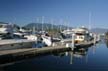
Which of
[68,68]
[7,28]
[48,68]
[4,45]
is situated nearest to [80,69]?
[68,68]

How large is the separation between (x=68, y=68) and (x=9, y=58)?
24.6 ft

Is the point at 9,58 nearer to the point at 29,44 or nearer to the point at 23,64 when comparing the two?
the point at 23,64

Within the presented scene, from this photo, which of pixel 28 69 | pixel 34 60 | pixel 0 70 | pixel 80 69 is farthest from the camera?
pixel 34 60

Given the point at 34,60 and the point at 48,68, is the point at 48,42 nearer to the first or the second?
the point at 34,60

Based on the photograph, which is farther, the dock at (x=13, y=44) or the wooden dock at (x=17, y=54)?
the dock at (x=13, y=44)

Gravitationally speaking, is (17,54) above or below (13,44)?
below

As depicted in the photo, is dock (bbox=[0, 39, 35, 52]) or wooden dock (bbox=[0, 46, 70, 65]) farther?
dock (bbox=[0, 39, 35, 52])

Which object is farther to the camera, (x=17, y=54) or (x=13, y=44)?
(x=13, y=44)

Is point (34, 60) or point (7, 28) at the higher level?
point (7, 28)

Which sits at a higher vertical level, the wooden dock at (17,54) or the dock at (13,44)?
the dock at (13,44)

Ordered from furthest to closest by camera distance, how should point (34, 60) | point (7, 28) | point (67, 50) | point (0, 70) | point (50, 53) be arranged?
point (7, 28) → point (67, 50) → point (50, 53) → point (34, 60) → point (0, 70)

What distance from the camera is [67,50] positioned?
1957 inches

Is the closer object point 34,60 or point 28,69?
point 28,69

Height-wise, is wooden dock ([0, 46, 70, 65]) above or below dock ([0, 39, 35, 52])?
below
